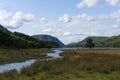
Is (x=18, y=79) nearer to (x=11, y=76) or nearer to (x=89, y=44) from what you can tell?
(x=11, y=76)

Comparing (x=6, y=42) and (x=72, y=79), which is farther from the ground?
(x=6, y=42)

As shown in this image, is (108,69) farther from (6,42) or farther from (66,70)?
(6,42)

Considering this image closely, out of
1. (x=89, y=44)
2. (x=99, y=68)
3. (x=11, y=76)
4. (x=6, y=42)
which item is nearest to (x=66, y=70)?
(x=99, y=68)

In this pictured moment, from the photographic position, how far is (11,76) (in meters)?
26.1

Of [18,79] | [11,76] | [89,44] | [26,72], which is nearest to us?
[18,79]

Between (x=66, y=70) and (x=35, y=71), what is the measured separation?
132 inches

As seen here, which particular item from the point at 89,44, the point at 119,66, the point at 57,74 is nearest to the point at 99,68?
the point at 119,66

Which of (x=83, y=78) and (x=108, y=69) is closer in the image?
(x=83, y=78)

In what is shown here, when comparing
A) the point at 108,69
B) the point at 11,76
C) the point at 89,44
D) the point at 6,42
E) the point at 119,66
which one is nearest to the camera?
the point at 11,76

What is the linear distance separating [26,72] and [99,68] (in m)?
8.33

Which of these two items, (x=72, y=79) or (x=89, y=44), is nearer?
(x=72, y=79)

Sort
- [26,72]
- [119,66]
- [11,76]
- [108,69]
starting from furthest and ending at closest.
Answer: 1. [119,66]
2. [108,69]
3. [26,72]
4. [11,76]

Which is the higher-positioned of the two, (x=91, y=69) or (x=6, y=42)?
(x=6, y=42)

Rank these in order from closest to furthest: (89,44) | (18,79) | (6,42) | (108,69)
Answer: (18,79) < (108,69) < (89,44) < (6,42)
